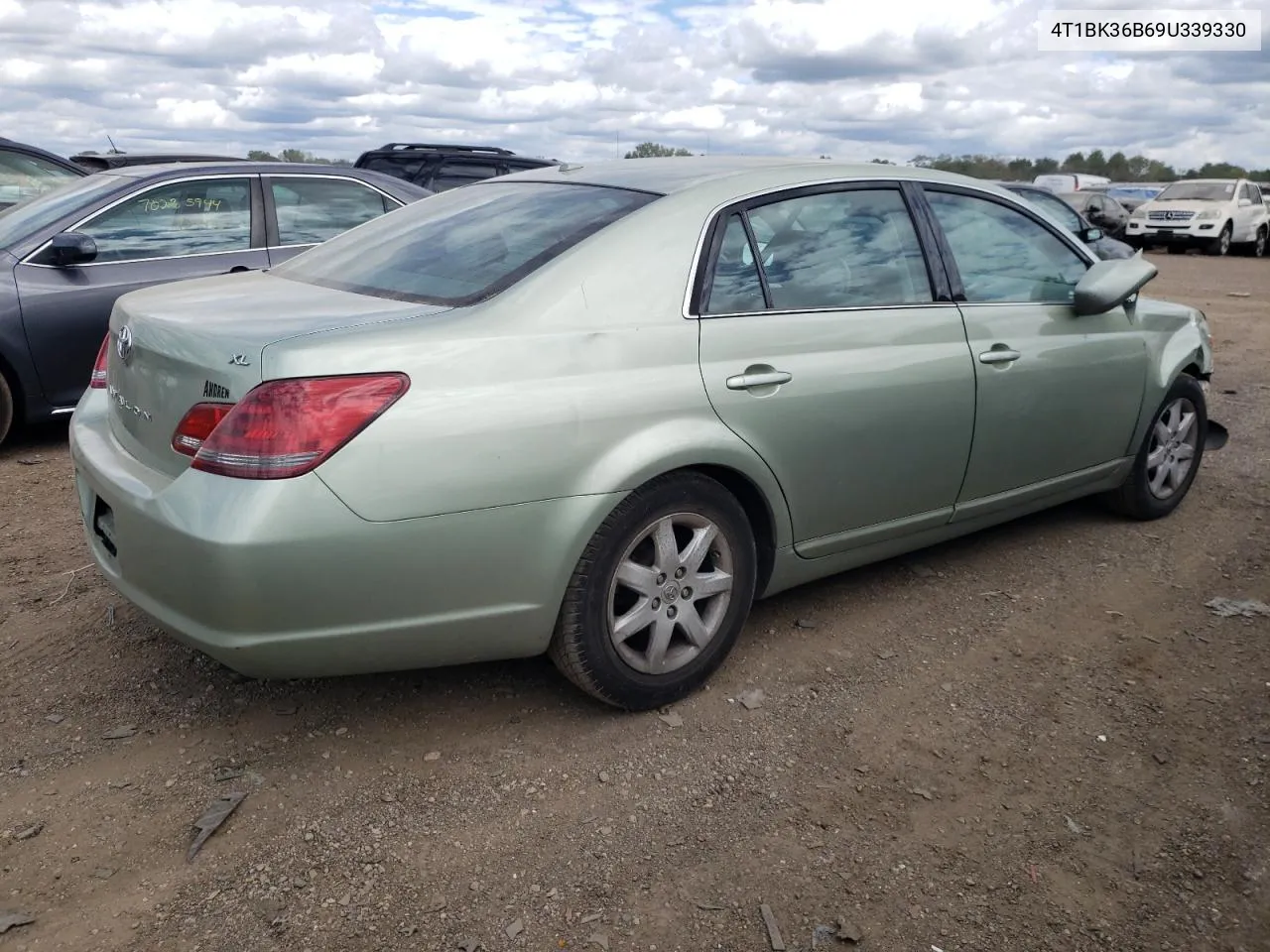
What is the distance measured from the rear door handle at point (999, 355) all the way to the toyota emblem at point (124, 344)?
9.02 ft

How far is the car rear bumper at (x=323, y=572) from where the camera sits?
2.56m

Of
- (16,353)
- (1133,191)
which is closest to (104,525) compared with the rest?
(16,353)

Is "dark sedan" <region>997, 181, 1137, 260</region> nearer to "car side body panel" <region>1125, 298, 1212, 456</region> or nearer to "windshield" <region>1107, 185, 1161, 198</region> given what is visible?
"car side body panel" <region>1125, 298, 1212, 456</region>

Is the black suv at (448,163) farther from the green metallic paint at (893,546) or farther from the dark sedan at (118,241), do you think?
the green metallic paint at (893,546)

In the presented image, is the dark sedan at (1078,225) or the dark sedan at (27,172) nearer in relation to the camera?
the dark sedan at (27,172)

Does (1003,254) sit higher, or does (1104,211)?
(1003,254)

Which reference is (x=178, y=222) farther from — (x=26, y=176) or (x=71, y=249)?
(x=26, y=176)

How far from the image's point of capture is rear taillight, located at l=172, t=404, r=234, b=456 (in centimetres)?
267

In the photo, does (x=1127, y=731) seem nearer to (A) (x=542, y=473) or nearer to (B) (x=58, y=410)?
(A) (x=542, y=473)

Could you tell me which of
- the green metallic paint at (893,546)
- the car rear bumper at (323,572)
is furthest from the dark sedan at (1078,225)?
the car rear bumper at (323,572)

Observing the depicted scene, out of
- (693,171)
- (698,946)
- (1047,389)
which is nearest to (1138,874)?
(698,946)

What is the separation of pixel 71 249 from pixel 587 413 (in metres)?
4.29

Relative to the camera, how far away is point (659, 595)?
10.4ft

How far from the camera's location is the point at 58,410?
602 cm
